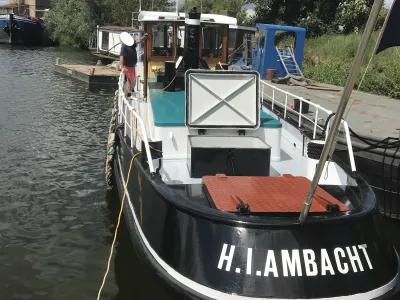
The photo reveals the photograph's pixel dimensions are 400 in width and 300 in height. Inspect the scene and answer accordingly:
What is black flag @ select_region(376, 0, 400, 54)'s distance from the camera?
3.82 meters

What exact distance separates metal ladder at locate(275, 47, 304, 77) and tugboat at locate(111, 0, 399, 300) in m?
14.4

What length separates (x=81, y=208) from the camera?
908cm

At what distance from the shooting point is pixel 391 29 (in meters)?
3.98

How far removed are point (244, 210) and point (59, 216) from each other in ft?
16.7

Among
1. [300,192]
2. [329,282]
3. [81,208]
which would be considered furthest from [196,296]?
[81,208]

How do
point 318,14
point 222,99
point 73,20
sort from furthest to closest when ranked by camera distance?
point 73,20
point 318,14
point 222,99

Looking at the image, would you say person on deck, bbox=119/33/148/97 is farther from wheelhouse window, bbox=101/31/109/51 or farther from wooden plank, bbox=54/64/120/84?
wheelhouse window, bbox=101/31/109/51

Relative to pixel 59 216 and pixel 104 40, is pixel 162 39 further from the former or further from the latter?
pixel 104 40

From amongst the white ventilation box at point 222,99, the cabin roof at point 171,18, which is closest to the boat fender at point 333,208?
the white ventilation box at point 222,99

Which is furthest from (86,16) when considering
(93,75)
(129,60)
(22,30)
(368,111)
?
(368,111)

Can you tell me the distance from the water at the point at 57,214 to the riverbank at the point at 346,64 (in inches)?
396

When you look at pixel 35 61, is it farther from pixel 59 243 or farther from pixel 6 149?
pixel 59 243

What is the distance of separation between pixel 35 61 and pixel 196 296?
3489cm

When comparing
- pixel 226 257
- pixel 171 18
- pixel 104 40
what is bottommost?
pixel 226 257
